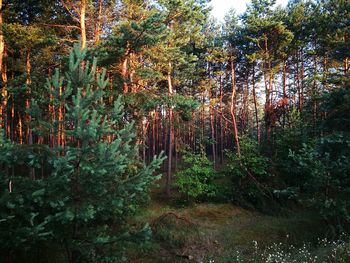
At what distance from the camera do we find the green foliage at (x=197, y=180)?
18047 millimetres

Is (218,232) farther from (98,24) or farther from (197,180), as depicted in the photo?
(98,24)

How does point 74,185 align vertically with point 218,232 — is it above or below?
above

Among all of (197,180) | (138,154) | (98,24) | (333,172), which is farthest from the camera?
(197,180)

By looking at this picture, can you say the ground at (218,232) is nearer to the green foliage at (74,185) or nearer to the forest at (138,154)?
the forest at (138,154)

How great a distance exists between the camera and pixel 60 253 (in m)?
10.2

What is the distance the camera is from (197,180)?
18.4 meters

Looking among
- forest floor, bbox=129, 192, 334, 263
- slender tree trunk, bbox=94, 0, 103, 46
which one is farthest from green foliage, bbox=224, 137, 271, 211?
slender tree trunk, bbox=94, 0, 103, 46

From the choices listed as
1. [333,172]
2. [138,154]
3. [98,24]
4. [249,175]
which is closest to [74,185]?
[138,154]

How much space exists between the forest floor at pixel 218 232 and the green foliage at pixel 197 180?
1175mm

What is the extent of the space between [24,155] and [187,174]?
13290 millimetres

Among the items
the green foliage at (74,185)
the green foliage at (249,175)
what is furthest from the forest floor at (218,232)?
the green foliage at (74,185)

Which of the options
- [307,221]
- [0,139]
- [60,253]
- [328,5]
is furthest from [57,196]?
[328,5]

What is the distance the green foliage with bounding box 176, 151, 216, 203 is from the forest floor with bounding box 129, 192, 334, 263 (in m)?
1.18

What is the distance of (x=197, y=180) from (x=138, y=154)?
5437mm
